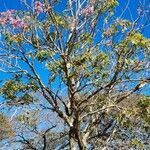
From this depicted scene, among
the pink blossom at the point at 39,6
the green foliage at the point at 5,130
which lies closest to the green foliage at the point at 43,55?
the pink blossom at the point at 39,6

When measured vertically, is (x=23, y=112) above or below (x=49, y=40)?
below

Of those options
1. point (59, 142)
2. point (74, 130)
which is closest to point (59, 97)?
point (74, 130)

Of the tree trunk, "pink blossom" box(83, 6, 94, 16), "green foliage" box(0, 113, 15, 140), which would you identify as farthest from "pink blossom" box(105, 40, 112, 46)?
"green foliage" box(0, 113, 15, 140)

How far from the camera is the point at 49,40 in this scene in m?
17.0

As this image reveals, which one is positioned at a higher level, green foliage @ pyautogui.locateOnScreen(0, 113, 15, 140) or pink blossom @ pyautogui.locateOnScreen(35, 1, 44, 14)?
green foliage @ pyautogui.locateOnScreen(0, 113, 15, 140)

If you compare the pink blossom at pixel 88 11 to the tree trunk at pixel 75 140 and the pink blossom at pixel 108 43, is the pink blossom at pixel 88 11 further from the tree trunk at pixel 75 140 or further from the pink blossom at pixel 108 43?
the tree trunk at pixel 75 140

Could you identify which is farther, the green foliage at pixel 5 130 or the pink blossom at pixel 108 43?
the green foliage at pixel 5 130

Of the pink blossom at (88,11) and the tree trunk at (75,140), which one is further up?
the pink blossom at (88,11)

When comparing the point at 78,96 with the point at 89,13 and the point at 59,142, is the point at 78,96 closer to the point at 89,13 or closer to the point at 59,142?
the point at 89,13

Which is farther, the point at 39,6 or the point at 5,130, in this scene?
the point at 5,130

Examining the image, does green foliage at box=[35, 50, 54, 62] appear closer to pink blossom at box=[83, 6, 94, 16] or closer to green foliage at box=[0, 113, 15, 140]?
pink blossom at box=[83, 6, 94, 16]

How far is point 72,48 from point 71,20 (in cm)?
95

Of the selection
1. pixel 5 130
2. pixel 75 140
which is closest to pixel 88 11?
pixel 75 140

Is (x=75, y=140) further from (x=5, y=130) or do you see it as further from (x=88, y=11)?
(x=5, y=130)
